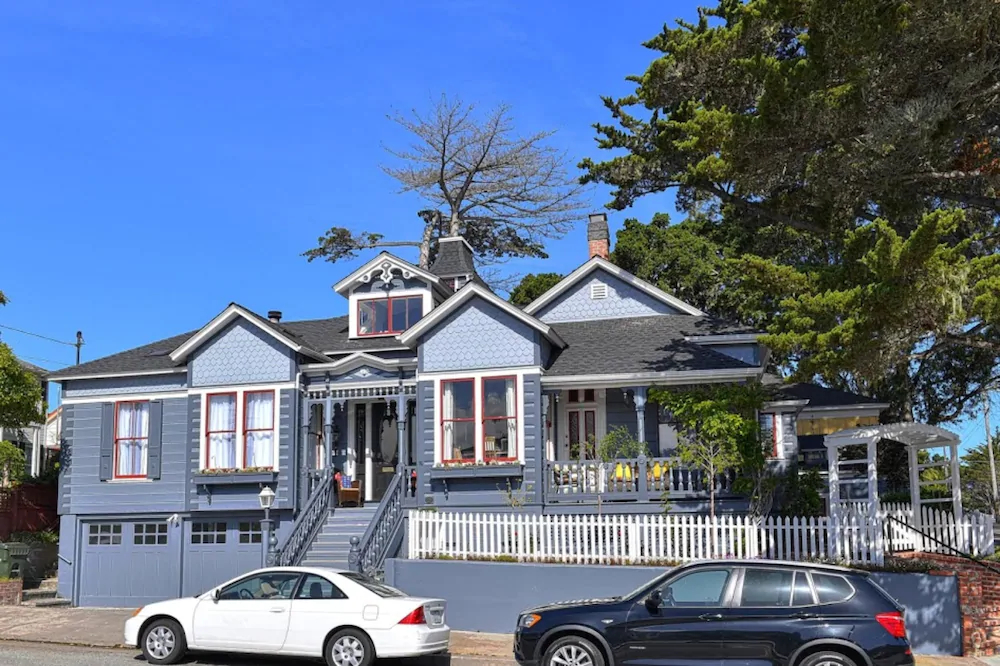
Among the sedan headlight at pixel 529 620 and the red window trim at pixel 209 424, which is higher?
the red window trim at pixel 209 424

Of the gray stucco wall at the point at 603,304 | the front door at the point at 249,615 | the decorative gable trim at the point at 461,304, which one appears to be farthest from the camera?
the gray stucco wall at the point at 603,304

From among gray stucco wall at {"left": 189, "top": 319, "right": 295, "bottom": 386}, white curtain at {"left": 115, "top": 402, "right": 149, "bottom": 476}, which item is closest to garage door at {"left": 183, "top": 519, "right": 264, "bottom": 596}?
white curtain at {"left": 115, "top": 402, "right": 149, "bottom": 476}

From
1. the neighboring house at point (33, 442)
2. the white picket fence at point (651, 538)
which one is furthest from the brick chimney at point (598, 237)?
the neighboring house at point (33, 442)

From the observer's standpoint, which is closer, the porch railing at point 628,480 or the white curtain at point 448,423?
the porch railing at point 628,480

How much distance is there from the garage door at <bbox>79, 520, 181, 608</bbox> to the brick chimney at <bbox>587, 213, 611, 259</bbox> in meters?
12.6

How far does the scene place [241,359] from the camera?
22.9 m

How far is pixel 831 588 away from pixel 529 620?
3445 mm

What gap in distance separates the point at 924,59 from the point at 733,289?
21.7 metres

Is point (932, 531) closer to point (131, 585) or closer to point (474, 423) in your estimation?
point (474, 423)

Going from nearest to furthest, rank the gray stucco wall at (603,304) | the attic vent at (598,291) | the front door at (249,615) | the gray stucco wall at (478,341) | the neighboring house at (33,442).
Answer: the front door at (249,615)
the gray stucco wall at (478,341)
the gray stucco wall at (603,304)
the attic vent at (598,291)
the neighboring house at (33,442)

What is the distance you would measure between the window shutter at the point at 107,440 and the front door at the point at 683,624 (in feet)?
53.2

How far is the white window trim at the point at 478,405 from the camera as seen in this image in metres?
20.9

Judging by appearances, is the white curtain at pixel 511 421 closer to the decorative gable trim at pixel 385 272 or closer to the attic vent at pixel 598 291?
the decorative gable trim at pixel 385 272

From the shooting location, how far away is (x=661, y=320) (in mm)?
24000
